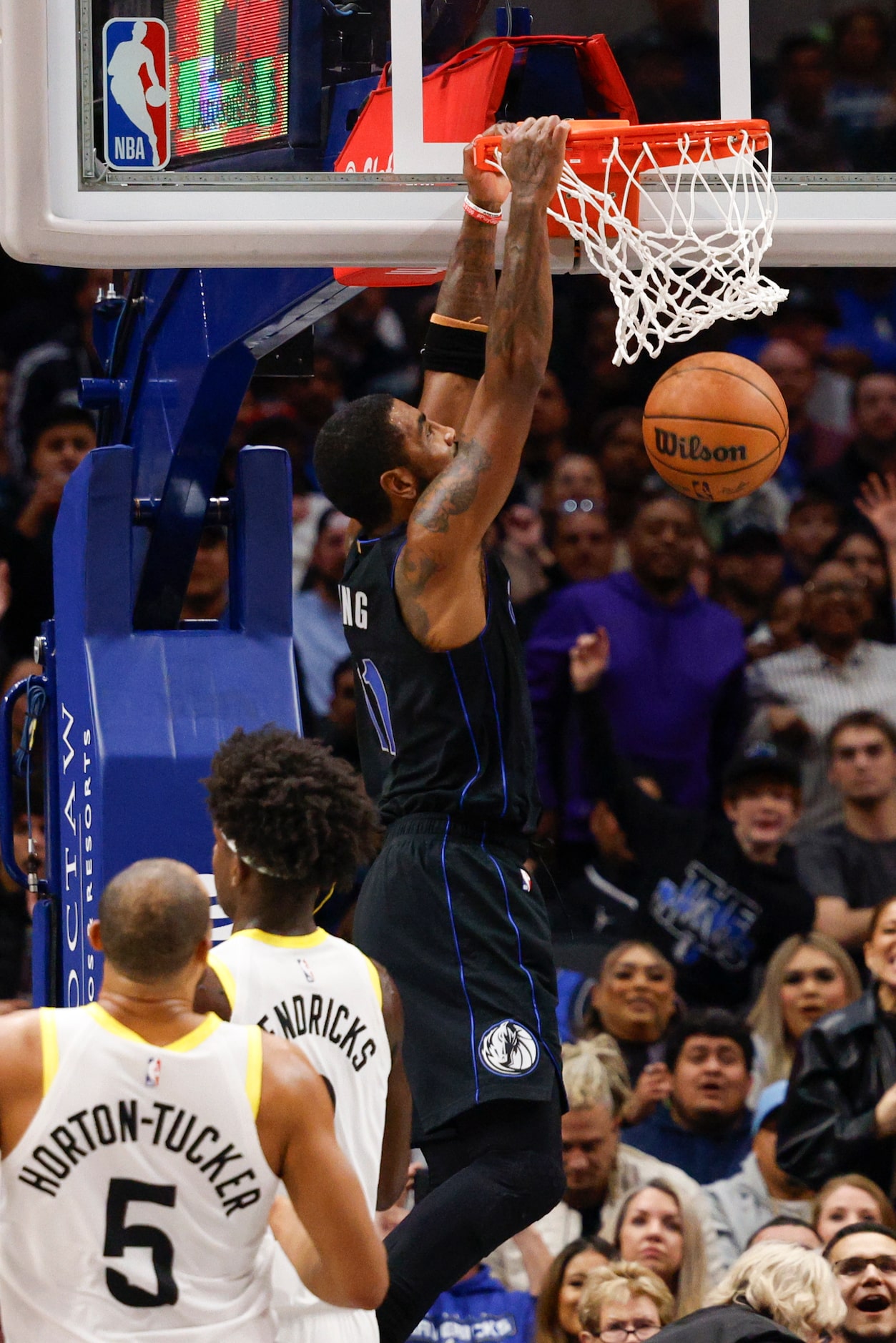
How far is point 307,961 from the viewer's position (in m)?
3.04

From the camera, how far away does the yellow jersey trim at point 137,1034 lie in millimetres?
2643

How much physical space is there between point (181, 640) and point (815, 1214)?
9.19 ft

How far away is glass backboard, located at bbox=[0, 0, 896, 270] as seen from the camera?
3615 millimetres

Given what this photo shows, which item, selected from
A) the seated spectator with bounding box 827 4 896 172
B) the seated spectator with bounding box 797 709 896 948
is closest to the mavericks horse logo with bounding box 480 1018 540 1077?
the seated spectator with bounding box 797 709 896 948

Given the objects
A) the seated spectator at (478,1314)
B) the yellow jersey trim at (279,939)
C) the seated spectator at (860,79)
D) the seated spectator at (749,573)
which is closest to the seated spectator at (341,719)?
the seated spectator at (749,573)

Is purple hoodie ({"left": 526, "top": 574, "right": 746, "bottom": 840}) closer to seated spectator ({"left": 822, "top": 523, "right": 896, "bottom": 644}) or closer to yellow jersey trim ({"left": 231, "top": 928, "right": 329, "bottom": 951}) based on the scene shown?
seated spectator ({"left": 822, "top": 523, "right": 896, "bottom": 644})

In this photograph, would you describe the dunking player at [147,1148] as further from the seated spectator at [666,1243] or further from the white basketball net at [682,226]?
the seated spectator at [666,1243]

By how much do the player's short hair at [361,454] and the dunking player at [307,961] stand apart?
765mm

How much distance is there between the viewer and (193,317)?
4504mm

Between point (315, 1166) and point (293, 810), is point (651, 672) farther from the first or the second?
point (315, 1166)

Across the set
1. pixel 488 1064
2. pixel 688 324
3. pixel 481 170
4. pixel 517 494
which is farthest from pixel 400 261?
pixel 517 494

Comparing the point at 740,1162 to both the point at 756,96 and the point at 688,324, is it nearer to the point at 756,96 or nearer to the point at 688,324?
the point at 688,324

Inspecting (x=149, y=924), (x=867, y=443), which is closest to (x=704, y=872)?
(x=867, y=443)

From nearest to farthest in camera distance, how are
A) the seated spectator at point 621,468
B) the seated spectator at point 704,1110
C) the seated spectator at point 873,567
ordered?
the seated spectator at point 704,1110 → the seated spectator at point 873,567 → the seated spectator at point 621,468
